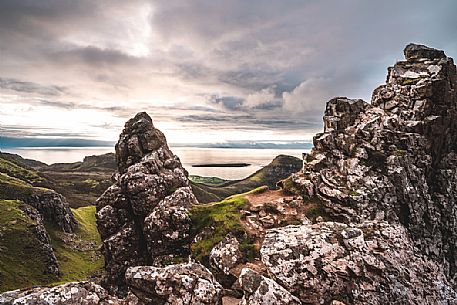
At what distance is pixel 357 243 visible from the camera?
83.7 feet

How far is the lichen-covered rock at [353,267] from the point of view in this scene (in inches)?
888

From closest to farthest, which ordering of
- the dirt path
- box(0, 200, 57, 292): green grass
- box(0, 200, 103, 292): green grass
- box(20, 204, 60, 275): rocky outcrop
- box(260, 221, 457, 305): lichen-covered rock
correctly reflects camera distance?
box(260, 221, 457, 305): lichen-covered rock, the dirt path, box(0, 200, 57, 292): green grass, box(0, 200, 103, 292): green grass, box(20, 204, 60, 275): rocky outcrop

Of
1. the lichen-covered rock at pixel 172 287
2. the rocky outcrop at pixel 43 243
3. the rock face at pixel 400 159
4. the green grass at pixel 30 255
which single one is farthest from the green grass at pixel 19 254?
the rock face at pixel 400 159

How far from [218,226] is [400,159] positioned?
94.2 feet

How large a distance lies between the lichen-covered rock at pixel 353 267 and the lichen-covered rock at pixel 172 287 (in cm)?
720

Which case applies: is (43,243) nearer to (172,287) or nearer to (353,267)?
(172,287)

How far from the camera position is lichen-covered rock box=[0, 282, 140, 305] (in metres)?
15.8

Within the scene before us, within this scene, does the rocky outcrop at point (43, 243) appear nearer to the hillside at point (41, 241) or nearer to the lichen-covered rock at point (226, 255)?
the hillside at point (41, 241)

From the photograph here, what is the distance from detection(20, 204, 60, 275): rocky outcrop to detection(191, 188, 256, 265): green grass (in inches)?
2236

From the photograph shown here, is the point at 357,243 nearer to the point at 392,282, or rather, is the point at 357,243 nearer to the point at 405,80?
the point at 392,282

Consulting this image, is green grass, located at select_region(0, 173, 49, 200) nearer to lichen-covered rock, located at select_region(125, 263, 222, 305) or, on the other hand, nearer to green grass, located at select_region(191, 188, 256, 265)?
green grass, located at select_region(191, 188, 256, 265)

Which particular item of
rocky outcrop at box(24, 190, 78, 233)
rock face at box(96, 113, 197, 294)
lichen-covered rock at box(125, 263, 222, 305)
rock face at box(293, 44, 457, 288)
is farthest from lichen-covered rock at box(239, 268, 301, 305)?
rocky outcrop at box(24, 190, 78, 233)

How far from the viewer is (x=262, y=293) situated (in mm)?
20203

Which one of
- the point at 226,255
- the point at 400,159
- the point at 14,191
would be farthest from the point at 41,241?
the point at 400,159
